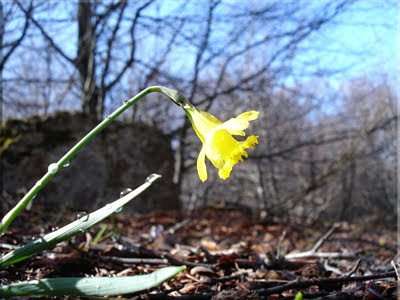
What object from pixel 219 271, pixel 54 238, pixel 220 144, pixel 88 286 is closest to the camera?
pixel 88 286

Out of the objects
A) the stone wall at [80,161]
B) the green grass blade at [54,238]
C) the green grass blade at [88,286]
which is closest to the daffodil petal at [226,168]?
the green grass blade at [54,238]

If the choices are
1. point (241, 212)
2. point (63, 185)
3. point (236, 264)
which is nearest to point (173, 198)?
point (241, 212)

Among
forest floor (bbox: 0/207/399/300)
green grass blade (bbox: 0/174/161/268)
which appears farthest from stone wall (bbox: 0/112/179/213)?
green grass blade (bbox: 0/174/161/268)

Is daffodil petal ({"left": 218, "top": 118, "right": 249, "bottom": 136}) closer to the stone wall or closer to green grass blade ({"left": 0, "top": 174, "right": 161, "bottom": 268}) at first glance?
green grass blade ({"left": 0, "top": 174, "right": 161, "bottom": 268})

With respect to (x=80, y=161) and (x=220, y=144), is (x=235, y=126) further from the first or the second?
(x=80, y=161)

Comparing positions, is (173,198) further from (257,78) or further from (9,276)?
(9,276)

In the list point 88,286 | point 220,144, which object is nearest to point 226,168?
point 220,144
